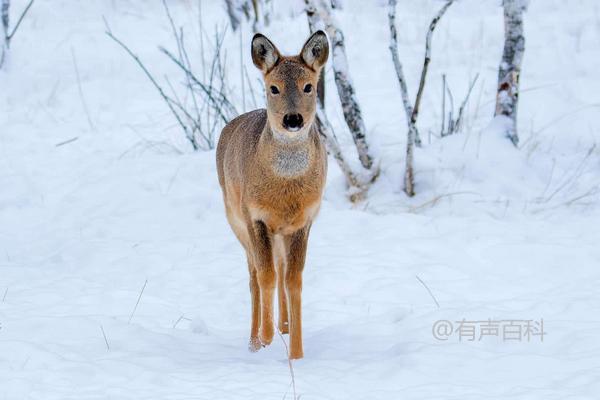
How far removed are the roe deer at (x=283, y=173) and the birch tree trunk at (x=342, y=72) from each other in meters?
2.76

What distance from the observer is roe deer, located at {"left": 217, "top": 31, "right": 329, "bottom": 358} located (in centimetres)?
483

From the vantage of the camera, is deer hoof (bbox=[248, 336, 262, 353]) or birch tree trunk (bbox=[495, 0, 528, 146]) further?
birch tree trunk (bbox=[495, 0, 528, 146])

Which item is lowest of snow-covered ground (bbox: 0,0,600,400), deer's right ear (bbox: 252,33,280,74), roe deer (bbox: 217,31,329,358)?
snow-covered ground (bbox: 0,0,600,400)

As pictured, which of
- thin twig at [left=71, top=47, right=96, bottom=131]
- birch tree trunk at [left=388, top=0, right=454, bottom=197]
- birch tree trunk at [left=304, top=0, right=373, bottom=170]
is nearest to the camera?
birch tree trunk at [left=304, top=0, right=373, bottom=170]

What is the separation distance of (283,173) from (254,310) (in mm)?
1110

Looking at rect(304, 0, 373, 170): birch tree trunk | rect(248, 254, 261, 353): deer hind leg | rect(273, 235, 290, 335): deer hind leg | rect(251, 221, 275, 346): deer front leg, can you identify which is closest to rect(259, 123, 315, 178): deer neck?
rect(251, 221, 275, 346): deer front leg

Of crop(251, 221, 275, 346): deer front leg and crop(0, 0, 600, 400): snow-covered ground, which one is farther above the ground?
crop(251, 221, 275, 346): deer front leg

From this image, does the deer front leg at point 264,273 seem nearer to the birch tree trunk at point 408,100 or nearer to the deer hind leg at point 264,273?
the deer hind leg at point 264,273

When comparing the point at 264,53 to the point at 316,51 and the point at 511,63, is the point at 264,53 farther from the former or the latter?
the point at 511,63

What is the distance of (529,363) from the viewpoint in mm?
4641

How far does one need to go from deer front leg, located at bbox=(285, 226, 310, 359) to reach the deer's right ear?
100 centimetres

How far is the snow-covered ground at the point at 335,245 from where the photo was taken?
15.2 ft

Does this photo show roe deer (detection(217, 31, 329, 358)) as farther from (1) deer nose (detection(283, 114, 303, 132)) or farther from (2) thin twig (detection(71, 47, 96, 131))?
(2) thin twig (detection(71, 47, 96, 131))

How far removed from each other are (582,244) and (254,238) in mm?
3463
